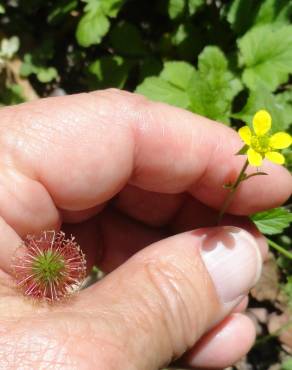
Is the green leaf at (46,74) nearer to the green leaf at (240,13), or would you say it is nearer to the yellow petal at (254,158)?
the green leaf at (240,13)

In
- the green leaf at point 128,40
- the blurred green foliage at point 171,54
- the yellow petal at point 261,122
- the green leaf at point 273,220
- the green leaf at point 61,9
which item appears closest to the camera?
the yellow petal at point 261,122

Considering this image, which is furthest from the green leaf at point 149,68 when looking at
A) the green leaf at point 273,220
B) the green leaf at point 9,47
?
the green leaf at point 273,220

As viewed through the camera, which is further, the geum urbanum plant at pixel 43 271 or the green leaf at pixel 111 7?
the green leaf at pixel 111 7

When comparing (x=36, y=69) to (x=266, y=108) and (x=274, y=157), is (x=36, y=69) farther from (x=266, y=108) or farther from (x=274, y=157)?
(x=274, y=157)

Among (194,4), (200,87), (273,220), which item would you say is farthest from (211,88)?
(273,220)

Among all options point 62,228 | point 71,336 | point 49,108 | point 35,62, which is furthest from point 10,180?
point 35,62
